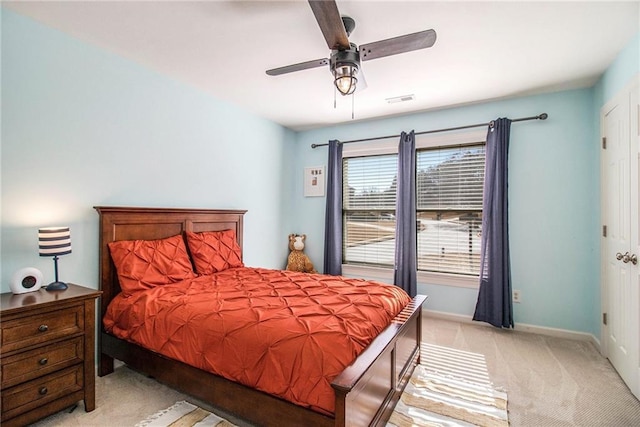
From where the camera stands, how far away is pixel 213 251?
3.07m

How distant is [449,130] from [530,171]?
979 mm

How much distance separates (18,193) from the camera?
2.05 metres

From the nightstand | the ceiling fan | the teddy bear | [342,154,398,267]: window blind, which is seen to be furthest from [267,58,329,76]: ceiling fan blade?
the teddy bear

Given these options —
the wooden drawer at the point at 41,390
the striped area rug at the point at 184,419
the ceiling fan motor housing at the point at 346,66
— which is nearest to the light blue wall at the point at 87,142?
the wooden drawer at the point at 41,390

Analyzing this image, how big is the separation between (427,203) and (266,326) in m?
2.86

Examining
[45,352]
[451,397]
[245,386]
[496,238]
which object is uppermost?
[496,238]

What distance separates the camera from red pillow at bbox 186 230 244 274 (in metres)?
2.94

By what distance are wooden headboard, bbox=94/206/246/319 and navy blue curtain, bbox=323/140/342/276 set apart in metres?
1.54

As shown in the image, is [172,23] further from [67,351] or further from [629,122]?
[629,122]

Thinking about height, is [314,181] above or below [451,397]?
above

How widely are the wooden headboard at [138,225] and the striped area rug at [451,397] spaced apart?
7.49 feet

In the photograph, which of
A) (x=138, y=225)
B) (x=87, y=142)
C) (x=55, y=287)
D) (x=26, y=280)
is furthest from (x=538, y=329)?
(x=87, y=142)

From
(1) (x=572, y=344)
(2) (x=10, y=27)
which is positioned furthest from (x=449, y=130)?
(2) (x=10, y=27)

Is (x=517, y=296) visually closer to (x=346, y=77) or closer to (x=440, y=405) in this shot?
(x=440, y=405)
